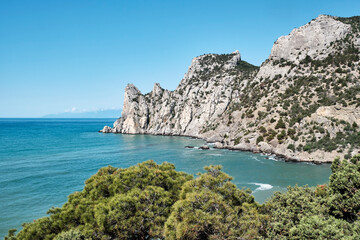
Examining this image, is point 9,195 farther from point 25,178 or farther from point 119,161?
point 119,161

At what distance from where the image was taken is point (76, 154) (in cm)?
7456

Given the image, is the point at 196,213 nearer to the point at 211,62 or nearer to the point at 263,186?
the point at 263,186

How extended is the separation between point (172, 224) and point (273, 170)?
46.1m

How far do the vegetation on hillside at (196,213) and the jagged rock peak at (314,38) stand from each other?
88051 mm

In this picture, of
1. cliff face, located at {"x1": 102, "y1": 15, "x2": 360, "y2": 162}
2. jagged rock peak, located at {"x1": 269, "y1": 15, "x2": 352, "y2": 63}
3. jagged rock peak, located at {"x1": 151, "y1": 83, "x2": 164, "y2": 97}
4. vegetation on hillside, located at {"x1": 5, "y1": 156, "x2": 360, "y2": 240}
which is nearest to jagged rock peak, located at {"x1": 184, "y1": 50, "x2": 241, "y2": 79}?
cliff face, located at {"x1": 102, "y1": 15, "x2": 360, "y2": 162}

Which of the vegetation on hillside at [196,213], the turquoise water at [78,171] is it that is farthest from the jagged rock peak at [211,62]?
the vegetation on hillside at [196,213]

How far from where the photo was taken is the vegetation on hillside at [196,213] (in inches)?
547

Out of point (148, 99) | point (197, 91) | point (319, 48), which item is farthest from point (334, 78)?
point (148, 99)

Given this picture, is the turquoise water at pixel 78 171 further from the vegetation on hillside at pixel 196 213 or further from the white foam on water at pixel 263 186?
the vegetation on hillside at pixel 196 213

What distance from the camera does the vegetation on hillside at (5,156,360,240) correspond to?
547 inches

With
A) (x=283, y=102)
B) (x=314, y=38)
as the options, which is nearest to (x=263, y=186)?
(x=283, y=102)

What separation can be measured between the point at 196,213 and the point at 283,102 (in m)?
77.8

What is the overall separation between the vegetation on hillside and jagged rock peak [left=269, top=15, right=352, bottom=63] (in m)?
88.1

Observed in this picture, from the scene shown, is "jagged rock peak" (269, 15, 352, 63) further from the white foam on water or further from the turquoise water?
the white foam on water
